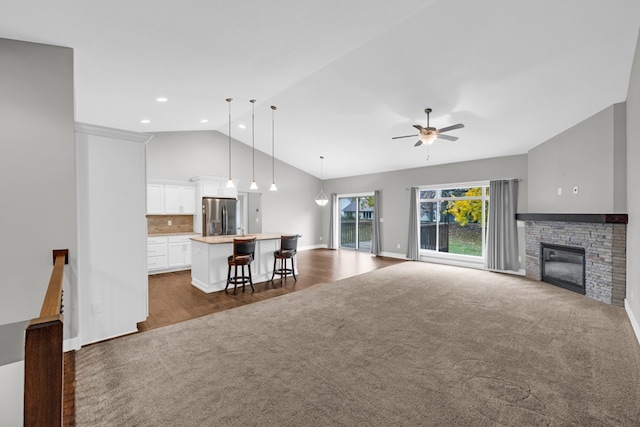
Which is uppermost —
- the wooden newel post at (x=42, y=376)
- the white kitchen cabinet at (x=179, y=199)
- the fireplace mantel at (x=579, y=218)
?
the white kitchen cabinet at (x=179, y=199)

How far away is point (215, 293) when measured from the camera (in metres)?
4.82

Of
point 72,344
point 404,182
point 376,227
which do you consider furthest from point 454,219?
point 72,344

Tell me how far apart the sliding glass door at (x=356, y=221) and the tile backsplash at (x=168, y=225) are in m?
5.41

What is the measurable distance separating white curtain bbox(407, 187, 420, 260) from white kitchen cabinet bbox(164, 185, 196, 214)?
19.6 feet

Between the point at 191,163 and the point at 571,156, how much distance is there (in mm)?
8196

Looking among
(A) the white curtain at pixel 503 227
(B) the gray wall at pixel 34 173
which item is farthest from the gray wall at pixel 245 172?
(A) the white curtain at pixel 503 227

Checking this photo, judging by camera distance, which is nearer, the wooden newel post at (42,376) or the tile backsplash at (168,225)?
the wooden newel post at (42,376)

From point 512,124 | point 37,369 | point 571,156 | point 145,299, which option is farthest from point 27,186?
point 571,156

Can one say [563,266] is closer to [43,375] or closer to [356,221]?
[356,221]

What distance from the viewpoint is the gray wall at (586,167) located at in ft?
13.9

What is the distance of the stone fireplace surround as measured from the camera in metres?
4.22

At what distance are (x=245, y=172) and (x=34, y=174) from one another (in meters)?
6.01

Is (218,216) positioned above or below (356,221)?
above

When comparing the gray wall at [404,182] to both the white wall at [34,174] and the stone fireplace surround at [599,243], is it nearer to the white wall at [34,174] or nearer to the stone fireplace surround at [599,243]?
the stone fireplace surround at [599,243]
